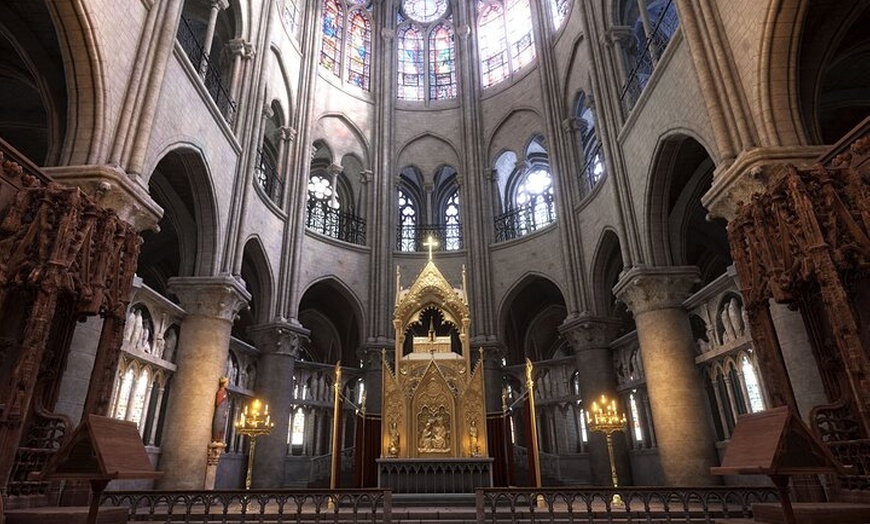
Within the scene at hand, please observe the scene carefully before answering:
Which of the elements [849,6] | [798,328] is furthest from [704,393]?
[849,6]

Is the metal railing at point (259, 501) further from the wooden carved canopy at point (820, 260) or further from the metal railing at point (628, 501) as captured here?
the wooden carved canopy at point (820, 260)

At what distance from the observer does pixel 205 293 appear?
1300cm

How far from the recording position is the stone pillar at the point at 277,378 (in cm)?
1579

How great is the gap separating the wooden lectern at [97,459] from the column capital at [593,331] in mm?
14011

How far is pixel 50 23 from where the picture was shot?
985cm

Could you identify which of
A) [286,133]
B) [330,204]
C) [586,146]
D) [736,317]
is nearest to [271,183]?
[286,133]

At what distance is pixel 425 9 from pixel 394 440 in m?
22.2

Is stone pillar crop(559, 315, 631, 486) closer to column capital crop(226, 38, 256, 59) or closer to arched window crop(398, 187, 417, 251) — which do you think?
arched window crop(398, 187, 417, 251)

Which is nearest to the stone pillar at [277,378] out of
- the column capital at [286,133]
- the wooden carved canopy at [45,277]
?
the column capital at [286,133]

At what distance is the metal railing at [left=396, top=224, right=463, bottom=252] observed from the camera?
22.5 meters

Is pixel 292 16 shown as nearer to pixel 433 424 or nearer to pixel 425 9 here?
pixel 425 9

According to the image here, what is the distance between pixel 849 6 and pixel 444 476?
1065cm

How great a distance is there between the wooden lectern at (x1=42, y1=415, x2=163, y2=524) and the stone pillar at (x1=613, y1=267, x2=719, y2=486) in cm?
1078


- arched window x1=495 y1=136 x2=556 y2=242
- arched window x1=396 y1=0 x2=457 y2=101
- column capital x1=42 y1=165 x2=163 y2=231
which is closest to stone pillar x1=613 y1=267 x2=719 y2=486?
arched window x1=495 y1=136 x2=556 y2=242
